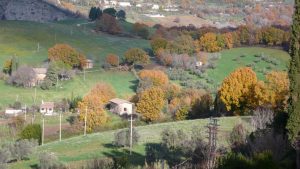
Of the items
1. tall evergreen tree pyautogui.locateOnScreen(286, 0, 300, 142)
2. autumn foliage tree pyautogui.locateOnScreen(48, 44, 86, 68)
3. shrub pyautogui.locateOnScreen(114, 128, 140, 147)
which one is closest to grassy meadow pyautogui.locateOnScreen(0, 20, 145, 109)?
autumn foliage tree pyautogui.locateOnScreen(48, 44, 86, 68)

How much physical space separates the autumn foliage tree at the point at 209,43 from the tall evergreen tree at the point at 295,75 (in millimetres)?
64473

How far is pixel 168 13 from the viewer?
152m

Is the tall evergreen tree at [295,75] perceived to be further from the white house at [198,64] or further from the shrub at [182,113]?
the white house at [198,64]

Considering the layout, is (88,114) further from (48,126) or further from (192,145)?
(192,145)

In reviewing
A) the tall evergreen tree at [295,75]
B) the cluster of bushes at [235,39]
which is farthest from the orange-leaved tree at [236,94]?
the cluster of bushes at [235,39]

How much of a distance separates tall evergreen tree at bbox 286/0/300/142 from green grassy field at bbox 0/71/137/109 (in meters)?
37.9

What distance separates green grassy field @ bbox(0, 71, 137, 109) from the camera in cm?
5691

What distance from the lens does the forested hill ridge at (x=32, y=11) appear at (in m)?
127

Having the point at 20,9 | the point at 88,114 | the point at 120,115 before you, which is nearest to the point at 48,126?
the point at 88,114

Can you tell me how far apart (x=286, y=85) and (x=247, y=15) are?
11184 cm

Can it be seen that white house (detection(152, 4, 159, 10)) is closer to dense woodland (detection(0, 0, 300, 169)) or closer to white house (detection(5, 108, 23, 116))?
dense woodland (detection(0, 0, 300, 169))

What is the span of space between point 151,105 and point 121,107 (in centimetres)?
434

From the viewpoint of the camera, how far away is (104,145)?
34719 millimetres

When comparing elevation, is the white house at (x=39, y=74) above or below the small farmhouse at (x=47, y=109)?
above
